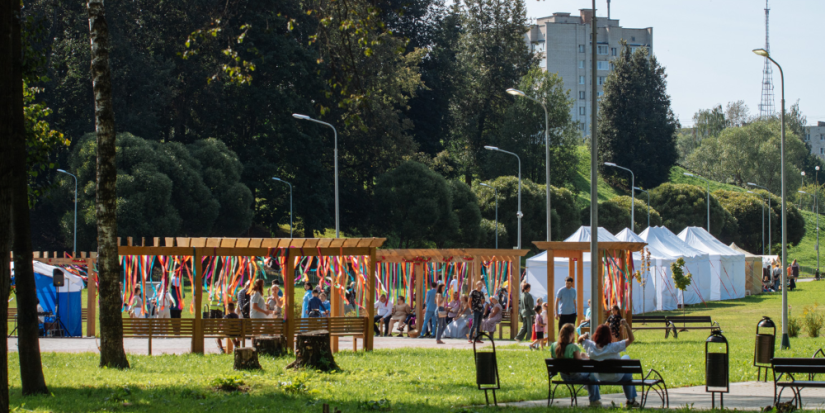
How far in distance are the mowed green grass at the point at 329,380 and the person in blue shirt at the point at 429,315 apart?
3.64 meters

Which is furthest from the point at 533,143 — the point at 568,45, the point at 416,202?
the point at 568,45

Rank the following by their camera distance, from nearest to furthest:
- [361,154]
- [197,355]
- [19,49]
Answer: [19,49] < [197,355] < [361,154]

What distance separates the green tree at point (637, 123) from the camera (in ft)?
283

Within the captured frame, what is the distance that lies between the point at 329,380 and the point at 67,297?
1255 centimetres

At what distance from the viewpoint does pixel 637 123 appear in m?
87.1

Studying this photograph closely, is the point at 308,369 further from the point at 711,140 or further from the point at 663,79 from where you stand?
the point at 711,140

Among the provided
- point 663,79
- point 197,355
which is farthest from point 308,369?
point 663,79

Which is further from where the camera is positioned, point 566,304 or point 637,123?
point 637,123

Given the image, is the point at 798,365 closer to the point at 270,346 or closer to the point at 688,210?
the point at 270,346

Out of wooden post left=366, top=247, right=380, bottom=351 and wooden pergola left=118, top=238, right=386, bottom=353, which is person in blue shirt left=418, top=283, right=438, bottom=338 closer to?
wooden post left=366, top=247, right=380, bottom=351

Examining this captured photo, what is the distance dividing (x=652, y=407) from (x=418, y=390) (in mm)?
3061

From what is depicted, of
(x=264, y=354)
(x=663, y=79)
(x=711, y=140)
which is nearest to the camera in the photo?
(x=264, y=354)

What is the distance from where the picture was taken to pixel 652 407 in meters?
9.53

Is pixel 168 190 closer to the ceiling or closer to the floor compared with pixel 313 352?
closer to the ceiling
